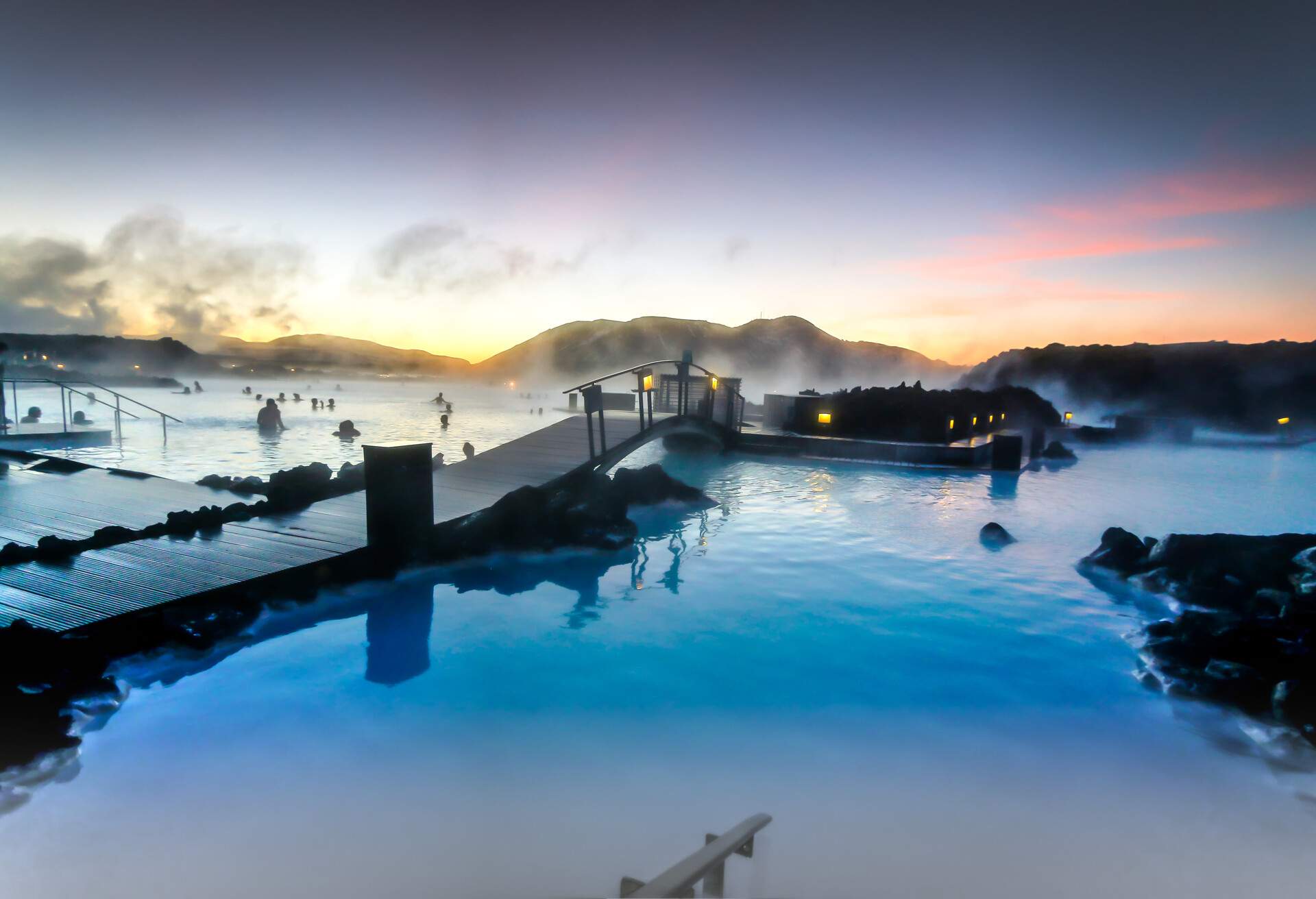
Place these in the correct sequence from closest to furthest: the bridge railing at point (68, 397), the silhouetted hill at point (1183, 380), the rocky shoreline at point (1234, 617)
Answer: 1. the rocky shoreline at point (1234, 617)
2. the bridge railing at point (68, 397)
3. the silhouetted hill at point (1183, 380)

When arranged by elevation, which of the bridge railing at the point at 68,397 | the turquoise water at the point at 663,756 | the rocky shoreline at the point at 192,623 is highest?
the bridge railing at the point at 68,397

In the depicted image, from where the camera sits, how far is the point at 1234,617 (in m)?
5.90

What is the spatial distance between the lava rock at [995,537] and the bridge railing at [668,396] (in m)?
5.97

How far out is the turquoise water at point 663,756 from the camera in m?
3.29

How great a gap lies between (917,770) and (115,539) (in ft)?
24.8

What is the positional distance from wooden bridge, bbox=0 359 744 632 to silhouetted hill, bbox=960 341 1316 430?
46.9 m

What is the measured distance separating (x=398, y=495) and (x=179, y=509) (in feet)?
11.7

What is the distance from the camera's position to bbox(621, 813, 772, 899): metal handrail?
146 cm

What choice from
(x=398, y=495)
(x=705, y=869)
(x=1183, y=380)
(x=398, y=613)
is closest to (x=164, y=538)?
(x=398, y=495)

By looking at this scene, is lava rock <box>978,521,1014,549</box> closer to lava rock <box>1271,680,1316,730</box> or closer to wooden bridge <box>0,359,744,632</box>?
lava rock <box>1271,680,1316,730</box>

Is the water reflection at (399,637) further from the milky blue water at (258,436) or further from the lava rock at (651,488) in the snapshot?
the milky blue water at (258,436)

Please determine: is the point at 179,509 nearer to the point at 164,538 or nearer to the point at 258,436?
the point at 164,538

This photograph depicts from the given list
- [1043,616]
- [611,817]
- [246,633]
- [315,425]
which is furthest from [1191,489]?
[315,425]

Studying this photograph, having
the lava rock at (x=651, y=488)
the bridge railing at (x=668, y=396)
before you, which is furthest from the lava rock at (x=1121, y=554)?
the bridge railing at (x=668, y=396)
